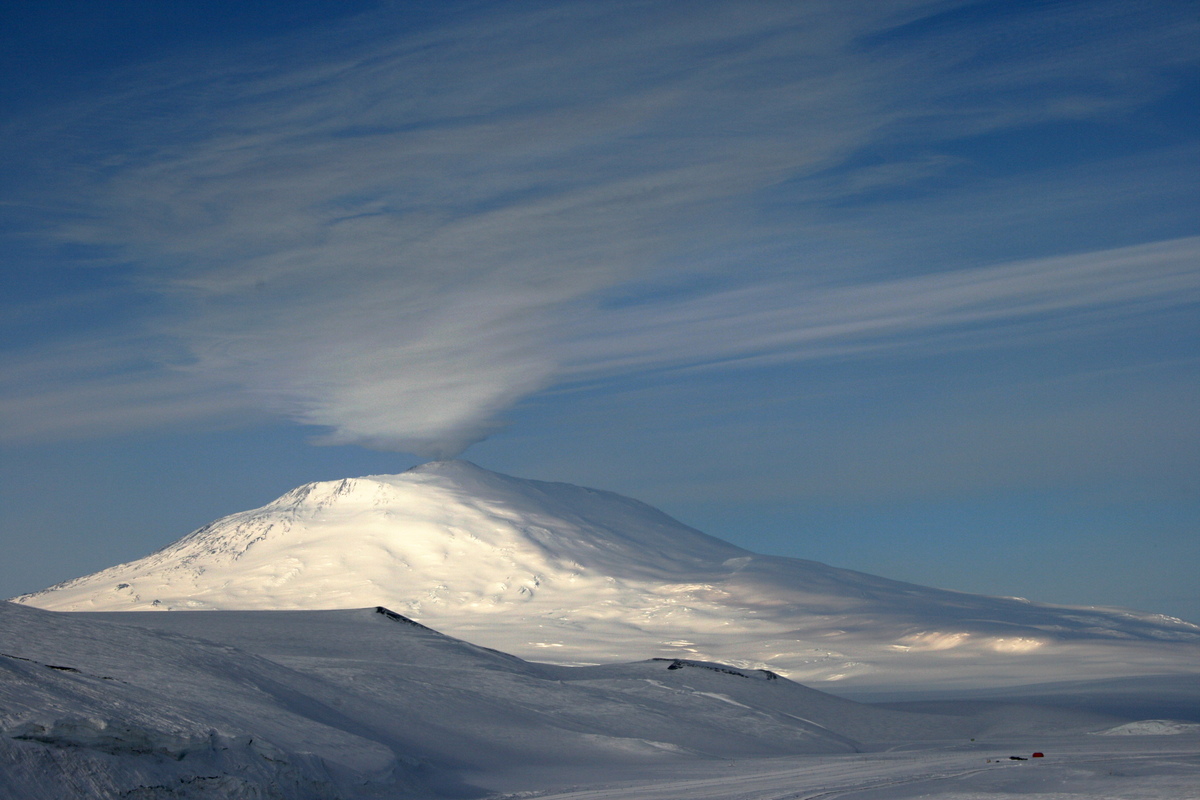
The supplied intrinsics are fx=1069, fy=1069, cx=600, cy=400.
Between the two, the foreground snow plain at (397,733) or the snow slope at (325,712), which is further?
the foreground snow plain at (397,733)

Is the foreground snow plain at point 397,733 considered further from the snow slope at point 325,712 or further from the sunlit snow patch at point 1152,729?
the sunlit snow patch at point 1152,729

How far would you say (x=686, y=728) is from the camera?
140 feet

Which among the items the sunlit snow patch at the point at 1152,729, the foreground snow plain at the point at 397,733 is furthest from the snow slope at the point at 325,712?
the sunlit snow patch at the point at 1152,729

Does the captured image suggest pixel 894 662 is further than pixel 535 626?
No

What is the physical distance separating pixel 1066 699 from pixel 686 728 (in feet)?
240

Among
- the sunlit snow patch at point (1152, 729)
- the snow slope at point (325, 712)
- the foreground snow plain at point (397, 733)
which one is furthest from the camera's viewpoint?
the sunlit snow patch at point (1152, 729)

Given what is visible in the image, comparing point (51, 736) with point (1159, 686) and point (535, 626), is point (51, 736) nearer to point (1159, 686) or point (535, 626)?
point (1159, 686)

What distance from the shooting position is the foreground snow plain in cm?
1894

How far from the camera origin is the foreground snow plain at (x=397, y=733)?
18.9 metres

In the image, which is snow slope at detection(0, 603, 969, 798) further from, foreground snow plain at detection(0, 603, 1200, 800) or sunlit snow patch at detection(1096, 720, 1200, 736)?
sunlit snow patch at detection(1096, 720, 1200, 736)

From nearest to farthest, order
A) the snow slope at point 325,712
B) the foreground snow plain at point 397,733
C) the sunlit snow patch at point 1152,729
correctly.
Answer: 1. the snow slope at point 325,712
2. the foreground snow plain at point 397,733
3. the sunlit snow patch at point 1152,729

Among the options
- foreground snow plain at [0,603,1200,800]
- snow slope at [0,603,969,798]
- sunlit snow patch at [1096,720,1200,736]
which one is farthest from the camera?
sunlit snow patch at [1096,720,1200,736]

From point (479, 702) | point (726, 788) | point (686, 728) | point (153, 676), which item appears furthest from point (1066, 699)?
point (153, 676)

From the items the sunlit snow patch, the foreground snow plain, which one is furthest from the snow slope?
the sunlit snow patch
